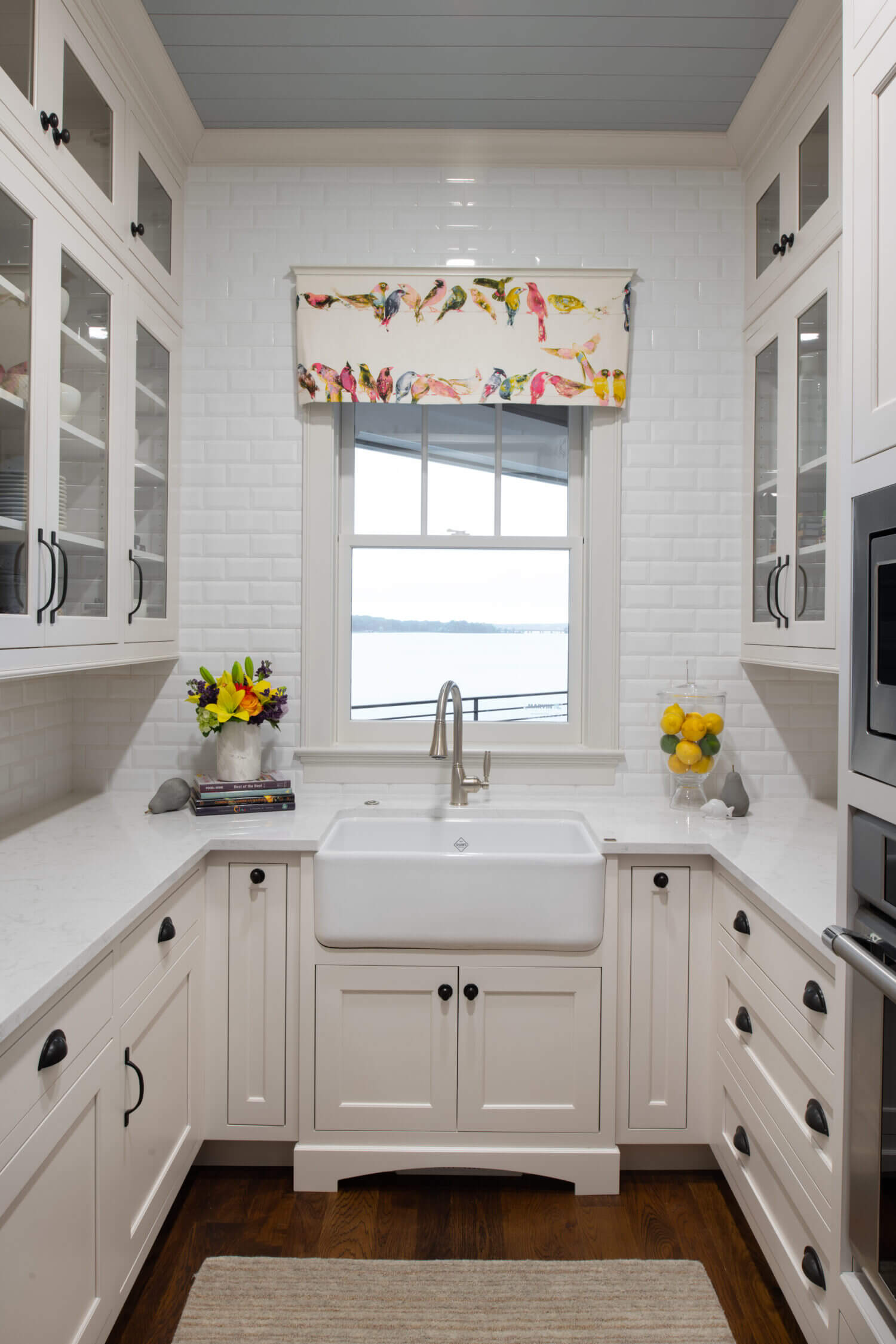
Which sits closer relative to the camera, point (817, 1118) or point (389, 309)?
point (817, 1118)

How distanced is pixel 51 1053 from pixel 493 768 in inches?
60.4

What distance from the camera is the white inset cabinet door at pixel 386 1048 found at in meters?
2.00

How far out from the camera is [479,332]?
246cm

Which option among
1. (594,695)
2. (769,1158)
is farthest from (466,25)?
(769,1158)

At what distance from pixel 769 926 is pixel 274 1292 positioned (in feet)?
4.11

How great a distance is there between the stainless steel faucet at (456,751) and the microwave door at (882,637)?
129 cm

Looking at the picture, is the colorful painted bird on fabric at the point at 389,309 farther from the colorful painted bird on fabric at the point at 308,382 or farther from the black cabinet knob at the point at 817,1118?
the black cabinet knob at the point at 817,1118

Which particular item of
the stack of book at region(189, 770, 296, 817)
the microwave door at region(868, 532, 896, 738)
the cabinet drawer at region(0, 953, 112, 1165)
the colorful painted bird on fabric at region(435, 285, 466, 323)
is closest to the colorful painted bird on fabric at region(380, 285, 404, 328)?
the colorful painted bird on fabric at region(435, 285, 466, 323)

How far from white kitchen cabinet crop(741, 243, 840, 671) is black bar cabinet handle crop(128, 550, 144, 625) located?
1680mm

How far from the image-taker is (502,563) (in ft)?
8.73

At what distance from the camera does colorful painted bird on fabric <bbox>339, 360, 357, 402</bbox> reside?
2449 mm

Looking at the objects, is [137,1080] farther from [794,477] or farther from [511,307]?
[511,307]

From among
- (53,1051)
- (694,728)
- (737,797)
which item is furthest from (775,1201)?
(53,1051)

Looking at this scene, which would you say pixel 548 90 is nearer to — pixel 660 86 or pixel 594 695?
pixel 660 86
